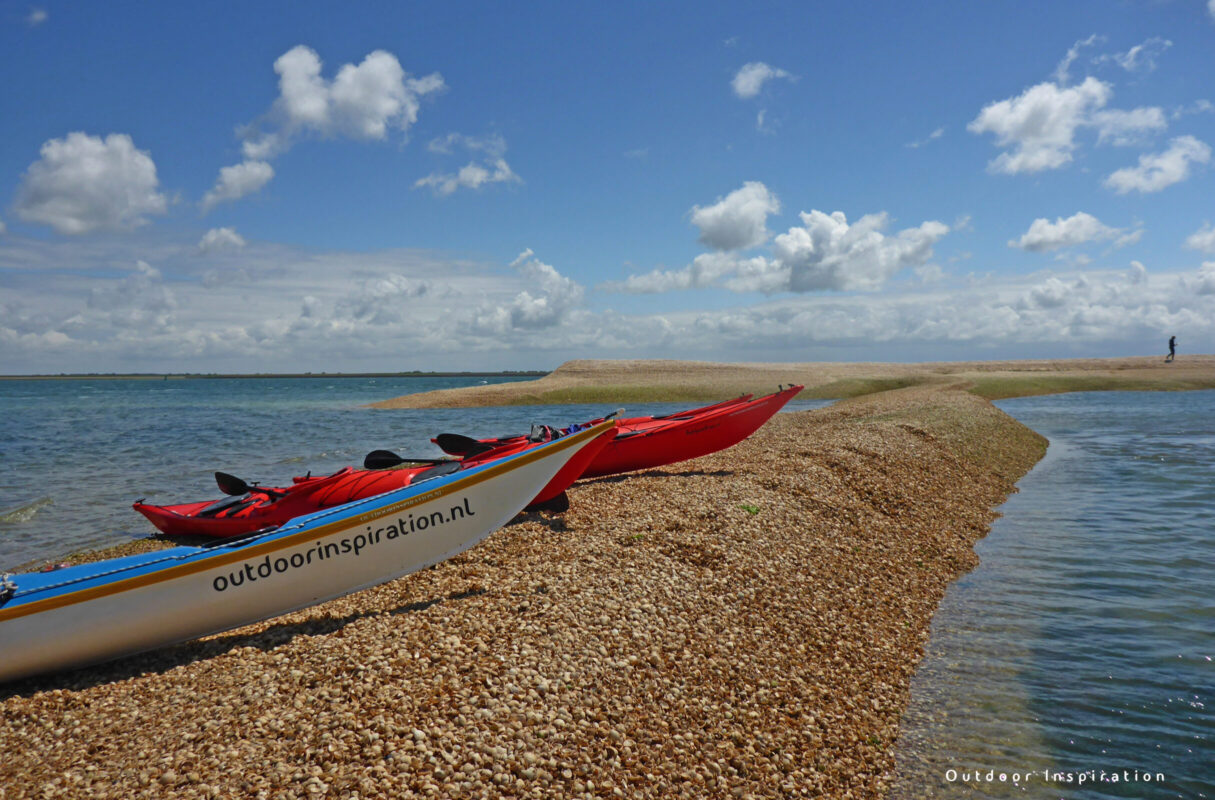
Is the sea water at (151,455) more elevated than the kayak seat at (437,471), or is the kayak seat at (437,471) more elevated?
the kayak seat at (437,471)

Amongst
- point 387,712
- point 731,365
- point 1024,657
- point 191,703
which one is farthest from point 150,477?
point 731,365

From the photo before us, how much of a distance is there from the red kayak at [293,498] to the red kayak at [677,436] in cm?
276

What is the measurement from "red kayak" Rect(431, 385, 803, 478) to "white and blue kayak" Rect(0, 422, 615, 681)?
5.18 metres

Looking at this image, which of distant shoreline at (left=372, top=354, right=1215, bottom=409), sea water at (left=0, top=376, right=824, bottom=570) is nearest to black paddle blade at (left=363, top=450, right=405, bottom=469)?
sea water at (left=0, top=376, right=824, bottom=570)

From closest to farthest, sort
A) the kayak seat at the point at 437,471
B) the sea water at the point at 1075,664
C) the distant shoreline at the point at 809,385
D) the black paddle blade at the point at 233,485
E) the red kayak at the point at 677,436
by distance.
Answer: the sea water at the point at 1075,664, the kayak seat at the point at 437,471, the black paddle blade at the point at 233,485, the red kayak at the point at 677,436, the distant shoreline at the point at 809,385

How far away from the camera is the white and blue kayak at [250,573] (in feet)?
19.1

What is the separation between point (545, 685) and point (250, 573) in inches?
130

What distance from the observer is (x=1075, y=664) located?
285 inches

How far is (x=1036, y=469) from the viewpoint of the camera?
783 inches

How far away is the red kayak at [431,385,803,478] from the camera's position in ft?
46.7

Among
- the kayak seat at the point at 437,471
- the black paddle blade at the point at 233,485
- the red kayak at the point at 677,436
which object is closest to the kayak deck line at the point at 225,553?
the kayak seat at the point at 437,471

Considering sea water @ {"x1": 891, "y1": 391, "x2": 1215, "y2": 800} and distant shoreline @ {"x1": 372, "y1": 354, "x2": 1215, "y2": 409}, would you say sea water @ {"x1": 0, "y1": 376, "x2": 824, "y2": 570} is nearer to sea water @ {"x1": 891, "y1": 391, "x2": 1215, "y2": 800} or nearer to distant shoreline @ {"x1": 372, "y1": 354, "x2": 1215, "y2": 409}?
distant shoreline @ {"x1": 372, "y1": 354, "x2": 1215, "y2": 409}

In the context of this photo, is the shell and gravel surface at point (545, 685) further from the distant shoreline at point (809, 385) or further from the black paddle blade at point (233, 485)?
the distant shoreline at point (809, 385)

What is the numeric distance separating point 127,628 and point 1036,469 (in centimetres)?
2192
